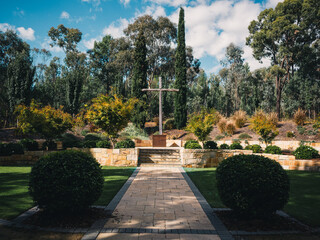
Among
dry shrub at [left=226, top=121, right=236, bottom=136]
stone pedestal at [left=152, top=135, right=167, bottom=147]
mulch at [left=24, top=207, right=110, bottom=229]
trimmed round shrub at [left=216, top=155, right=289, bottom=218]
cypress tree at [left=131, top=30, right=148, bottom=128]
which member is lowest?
mulch at [left=24, top=207, right=110, bottom=229]

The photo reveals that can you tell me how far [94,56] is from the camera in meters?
37.2

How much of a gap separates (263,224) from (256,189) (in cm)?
69

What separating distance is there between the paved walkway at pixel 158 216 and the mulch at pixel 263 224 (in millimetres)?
384

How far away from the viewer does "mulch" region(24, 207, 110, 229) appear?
139 inches

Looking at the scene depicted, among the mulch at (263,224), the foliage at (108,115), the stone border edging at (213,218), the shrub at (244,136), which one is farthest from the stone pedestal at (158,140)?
the mulch at (263,224)

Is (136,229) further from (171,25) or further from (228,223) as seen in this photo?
(171,25)

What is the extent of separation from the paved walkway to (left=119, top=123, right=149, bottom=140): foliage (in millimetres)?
12548

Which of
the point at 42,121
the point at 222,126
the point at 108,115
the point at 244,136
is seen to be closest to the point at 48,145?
the point at 42,121

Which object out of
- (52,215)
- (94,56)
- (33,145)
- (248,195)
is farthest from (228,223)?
(94,56)

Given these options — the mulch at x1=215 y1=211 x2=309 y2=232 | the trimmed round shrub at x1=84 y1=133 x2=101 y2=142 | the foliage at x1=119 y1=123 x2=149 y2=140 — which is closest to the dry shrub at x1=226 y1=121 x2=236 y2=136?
the foliage at x1=119 y1=123 x2=149 y2=140

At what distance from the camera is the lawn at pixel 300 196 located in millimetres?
4088

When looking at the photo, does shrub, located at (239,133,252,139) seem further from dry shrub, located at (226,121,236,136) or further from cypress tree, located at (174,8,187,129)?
cypress tree, located at (174,8,187,129)

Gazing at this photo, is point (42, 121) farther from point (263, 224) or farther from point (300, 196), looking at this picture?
point (300, 196)

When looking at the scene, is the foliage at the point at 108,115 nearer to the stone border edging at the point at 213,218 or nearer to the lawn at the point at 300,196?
the lawn at the point at 300,196
